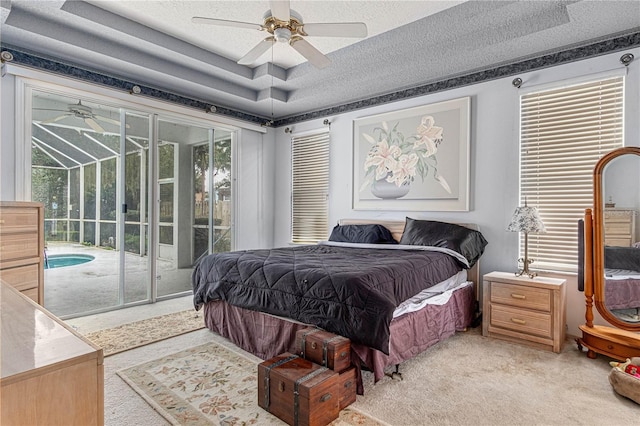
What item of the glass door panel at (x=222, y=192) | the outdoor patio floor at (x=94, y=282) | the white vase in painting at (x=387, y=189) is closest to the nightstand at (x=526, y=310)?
the white vase in painting at (x=387, y=189)

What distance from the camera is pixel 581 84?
3.12 meters

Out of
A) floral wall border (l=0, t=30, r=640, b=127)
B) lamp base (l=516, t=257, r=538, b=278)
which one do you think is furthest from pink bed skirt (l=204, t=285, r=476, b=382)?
floral wall border (l=0, t=30, r=640, b=127)

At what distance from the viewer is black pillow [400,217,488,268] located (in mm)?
3422

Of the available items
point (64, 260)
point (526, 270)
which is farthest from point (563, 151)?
point (64, 260)

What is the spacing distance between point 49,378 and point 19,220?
259cm

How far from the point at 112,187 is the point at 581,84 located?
4.97 meters

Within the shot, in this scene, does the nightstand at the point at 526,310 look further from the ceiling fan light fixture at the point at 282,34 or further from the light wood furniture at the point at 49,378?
the light wood furniture at the point at 49,378

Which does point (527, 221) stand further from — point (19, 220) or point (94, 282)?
point (94, 282)

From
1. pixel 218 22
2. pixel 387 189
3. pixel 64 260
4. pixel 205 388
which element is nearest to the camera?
pixel 205 388

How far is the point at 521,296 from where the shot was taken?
116 inches

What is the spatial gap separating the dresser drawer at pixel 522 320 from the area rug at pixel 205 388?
5.86 ft

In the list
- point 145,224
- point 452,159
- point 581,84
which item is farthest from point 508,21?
point 145,224

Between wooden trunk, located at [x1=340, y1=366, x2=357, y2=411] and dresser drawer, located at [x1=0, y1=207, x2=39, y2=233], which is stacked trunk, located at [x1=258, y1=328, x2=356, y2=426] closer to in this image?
wooden trunk, located at [x1=340, y1=366, x2=357, y2=411]

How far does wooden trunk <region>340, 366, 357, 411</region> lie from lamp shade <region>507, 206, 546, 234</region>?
2049 millimetres
